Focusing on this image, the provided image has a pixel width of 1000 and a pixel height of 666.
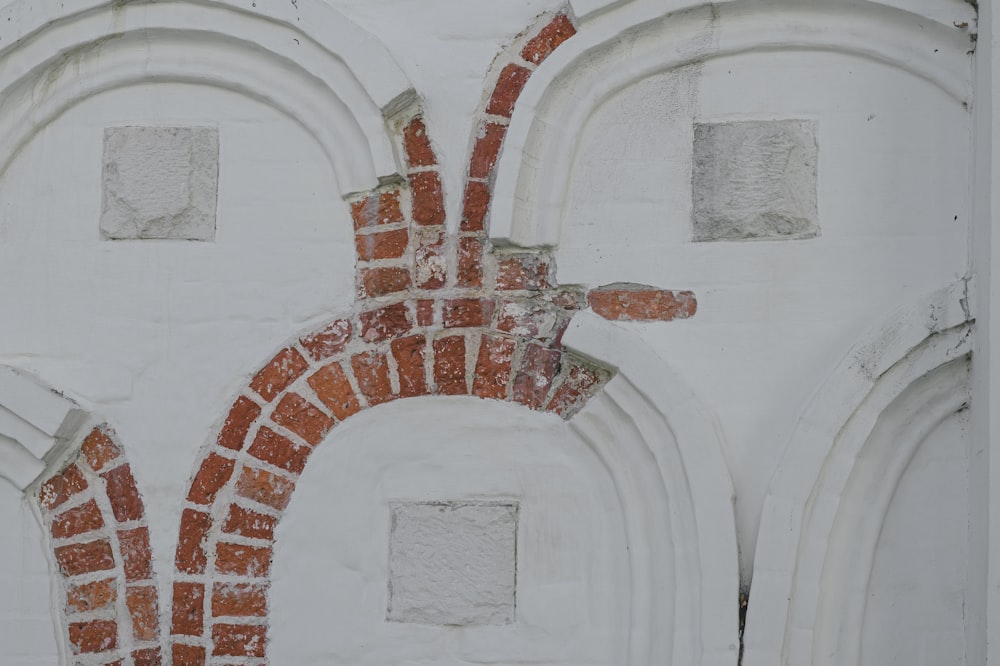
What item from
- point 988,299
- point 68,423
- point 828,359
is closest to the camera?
point 988,299

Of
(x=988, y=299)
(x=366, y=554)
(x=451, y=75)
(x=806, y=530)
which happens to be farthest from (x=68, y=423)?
(x=988, y=299)

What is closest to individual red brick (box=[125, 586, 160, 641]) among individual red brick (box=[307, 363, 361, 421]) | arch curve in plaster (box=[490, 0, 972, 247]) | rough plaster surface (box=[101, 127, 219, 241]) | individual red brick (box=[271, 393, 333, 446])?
individual red brick (box=[271, 393, 333, 446])

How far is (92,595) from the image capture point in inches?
145

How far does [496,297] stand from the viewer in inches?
143

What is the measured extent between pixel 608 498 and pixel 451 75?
46.5 inches

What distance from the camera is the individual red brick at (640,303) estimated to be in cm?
356

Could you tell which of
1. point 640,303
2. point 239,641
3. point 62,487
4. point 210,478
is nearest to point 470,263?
point 640,303

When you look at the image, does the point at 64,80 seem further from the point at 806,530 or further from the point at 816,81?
the point at 806,530

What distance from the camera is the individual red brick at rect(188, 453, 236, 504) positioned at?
3674 mm

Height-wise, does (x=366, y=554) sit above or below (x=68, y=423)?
below

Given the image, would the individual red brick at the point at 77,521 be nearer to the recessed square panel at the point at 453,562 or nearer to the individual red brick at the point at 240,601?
the individual red brick at the point at 240,601

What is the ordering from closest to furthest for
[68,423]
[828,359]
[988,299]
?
[988,299]
[828,359]
[68,423]

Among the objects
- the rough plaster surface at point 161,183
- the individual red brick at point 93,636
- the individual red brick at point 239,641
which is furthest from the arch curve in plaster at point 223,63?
the individual red brick at point 93,636

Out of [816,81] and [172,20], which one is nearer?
Result: [816,81]
